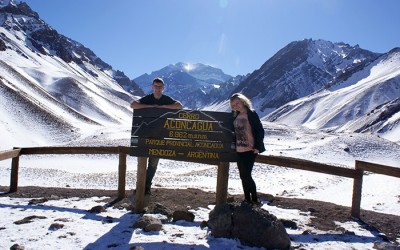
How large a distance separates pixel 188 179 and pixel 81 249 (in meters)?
13.4

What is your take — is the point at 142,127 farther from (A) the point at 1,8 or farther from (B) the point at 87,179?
(A) the point at 1,8

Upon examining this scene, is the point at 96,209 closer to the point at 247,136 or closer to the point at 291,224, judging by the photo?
the point at 247,136

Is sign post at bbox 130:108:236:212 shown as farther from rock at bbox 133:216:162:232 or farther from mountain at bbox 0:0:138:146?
mountain at bbox 0:0:138:146

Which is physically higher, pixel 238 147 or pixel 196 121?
pixel 196 121

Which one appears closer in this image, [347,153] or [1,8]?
[347,153]

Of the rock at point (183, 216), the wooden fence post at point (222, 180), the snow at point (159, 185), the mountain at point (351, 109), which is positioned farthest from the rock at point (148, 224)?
the mountain at point (351, 109)

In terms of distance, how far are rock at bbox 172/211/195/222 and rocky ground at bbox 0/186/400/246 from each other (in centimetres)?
73

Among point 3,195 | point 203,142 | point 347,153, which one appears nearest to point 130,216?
point 203,142

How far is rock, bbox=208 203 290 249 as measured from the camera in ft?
20.0

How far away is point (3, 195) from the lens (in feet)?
32.5

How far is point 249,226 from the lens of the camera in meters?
6.29

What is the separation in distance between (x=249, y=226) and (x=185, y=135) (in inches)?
100

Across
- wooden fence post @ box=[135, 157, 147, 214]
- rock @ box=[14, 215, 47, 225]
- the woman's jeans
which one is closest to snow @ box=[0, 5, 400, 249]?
rock @ box=[14, 215, 47, 225]

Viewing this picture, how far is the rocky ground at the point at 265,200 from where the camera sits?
25.3 feet
